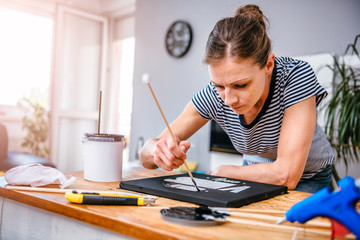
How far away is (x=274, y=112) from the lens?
1126mm

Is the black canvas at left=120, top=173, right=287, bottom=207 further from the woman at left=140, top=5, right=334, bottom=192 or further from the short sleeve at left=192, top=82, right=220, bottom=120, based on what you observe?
the short sleeve at left=192, top=82, right=220, bottom=120

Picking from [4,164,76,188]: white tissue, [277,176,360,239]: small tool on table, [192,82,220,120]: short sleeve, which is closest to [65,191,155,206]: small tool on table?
[4,164,76,188]: white tissue

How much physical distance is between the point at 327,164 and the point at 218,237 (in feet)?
3.15

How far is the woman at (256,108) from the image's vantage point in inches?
37.2

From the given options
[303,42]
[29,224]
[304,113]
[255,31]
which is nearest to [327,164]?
[304,113]

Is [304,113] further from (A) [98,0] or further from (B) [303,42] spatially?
(A) [98,0]

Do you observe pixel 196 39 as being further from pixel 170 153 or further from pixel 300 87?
pixel 170 153

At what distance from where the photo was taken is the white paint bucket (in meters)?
0.91

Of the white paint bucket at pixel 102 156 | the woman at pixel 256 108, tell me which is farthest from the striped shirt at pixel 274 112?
the white paint bucket at pixel 102 156

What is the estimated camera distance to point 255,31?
1005 mm

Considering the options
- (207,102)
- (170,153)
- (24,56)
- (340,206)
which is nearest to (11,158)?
(24,56)

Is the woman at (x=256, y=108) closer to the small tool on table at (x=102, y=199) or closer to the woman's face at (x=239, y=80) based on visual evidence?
the woman's face at (x=239, y=80)

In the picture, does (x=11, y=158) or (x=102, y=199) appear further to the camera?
(x=11, y=158)

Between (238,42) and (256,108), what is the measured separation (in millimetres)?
302
